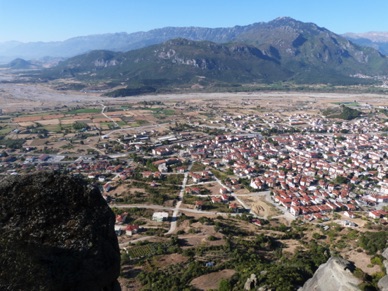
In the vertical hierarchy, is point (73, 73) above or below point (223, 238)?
above

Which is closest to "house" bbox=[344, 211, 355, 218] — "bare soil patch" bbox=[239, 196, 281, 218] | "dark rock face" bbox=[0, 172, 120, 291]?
"bare soil patch" bbox=[239, 196, 281, 218]

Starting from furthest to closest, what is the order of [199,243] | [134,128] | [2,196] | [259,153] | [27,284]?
1. [134,128]
2. [259,153]
3. [199,243]
4. [2,196]
5. [27,284]

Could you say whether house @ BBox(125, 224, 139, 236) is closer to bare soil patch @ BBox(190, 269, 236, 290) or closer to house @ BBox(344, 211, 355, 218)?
bare soil patch @ BBox(190, 269, 236, 290)

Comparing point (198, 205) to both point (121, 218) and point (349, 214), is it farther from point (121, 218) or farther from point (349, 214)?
point (349, 214)

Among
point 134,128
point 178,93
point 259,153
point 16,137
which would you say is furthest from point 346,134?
point 178,93

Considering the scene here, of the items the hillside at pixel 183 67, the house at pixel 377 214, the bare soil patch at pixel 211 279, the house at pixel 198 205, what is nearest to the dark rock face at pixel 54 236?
the bare soil patch at pixel 211 279

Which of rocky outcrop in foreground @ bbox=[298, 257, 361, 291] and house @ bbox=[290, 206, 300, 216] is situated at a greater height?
rocky outcrop in foreground @ bbox=[298, 257, 361, 291]

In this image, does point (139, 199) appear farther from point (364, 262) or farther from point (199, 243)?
point (364, 262)

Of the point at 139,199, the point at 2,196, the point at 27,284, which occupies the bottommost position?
the point at 139,199
